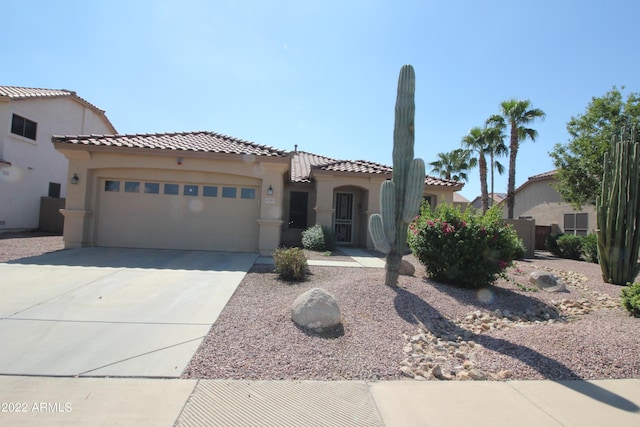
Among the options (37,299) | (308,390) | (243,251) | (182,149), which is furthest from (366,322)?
(182,149)

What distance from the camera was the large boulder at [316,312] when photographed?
5.00 metres

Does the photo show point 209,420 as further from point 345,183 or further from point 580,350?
point 345,183

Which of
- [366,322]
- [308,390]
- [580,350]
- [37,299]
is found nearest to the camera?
[308,390]

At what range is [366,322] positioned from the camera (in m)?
5.40

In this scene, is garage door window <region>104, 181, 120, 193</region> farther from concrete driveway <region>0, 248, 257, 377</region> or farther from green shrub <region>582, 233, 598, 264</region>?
green shrub <region>582, 233, 598, 264</region>

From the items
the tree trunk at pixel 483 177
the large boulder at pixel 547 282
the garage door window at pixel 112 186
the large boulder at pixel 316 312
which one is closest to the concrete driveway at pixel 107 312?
the large boulder at pixel 316 312

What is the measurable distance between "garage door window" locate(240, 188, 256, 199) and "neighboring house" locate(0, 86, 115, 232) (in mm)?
12550

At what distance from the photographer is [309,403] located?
327 cm

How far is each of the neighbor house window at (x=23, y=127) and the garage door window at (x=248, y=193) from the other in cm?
1344

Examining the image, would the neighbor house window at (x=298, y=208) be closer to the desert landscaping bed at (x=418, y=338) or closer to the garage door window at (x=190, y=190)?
the garage door window at (x=190, y=190)

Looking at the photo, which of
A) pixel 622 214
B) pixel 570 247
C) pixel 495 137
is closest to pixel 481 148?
pixel 495 137

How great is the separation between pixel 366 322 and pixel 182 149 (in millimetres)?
8757

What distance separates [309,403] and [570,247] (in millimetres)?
18016

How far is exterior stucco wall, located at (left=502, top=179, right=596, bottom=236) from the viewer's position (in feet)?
72.6
